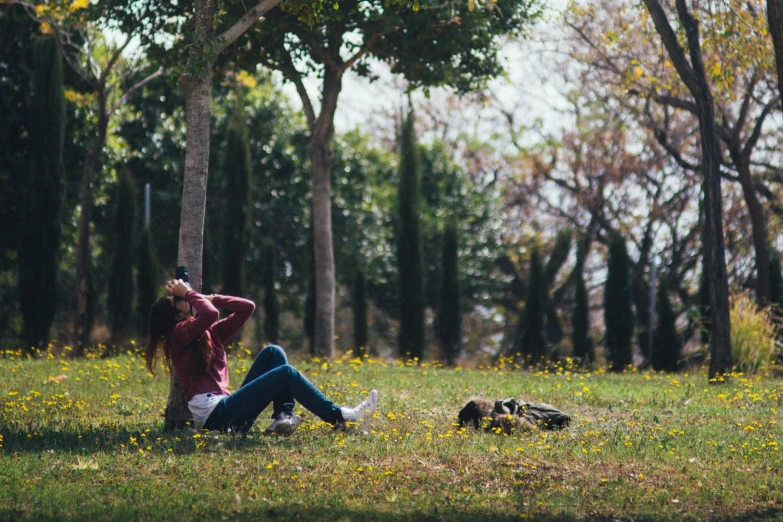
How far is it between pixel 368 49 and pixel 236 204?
6610 millimetres

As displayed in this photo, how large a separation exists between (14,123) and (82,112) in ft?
4.51

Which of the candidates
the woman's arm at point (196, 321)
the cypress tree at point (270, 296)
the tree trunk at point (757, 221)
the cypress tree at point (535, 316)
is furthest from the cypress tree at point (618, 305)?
the woman's arm at point (196, 321)

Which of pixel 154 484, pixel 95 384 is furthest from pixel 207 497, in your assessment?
pixel 95 384

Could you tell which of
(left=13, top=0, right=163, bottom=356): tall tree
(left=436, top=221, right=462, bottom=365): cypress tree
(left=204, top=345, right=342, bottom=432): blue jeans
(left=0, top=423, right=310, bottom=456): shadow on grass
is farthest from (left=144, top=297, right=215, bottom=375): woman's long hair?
(left=436, top=221, right=462, bottom=365): cypress tree

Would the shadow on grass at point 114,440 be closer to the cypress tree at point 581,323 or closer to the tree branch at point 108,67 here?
the tree branch at point 108,67

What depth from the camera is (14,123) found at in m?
18.4

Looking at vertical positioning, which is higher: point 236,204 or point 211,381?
point 236,204

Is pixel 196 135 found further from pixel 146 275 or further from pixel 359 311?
pixel 359 311

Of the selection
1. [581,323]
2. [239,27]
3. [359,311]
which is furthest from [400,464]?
[359,311]

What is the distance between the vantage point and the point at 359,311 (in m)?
21.0

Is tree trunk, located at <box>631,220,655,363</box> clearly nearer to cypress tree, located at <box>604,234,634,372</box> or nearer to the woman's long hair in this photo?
Result: cypress tree, located at <box>604,234,634,372</box>

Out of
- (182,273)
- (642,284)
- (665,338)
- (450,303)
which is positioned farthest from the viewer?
(642,284)

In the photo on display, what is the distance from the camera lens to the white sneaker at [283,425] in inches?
286

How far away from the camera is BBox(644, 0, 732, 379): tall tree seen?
1202 centimetres
